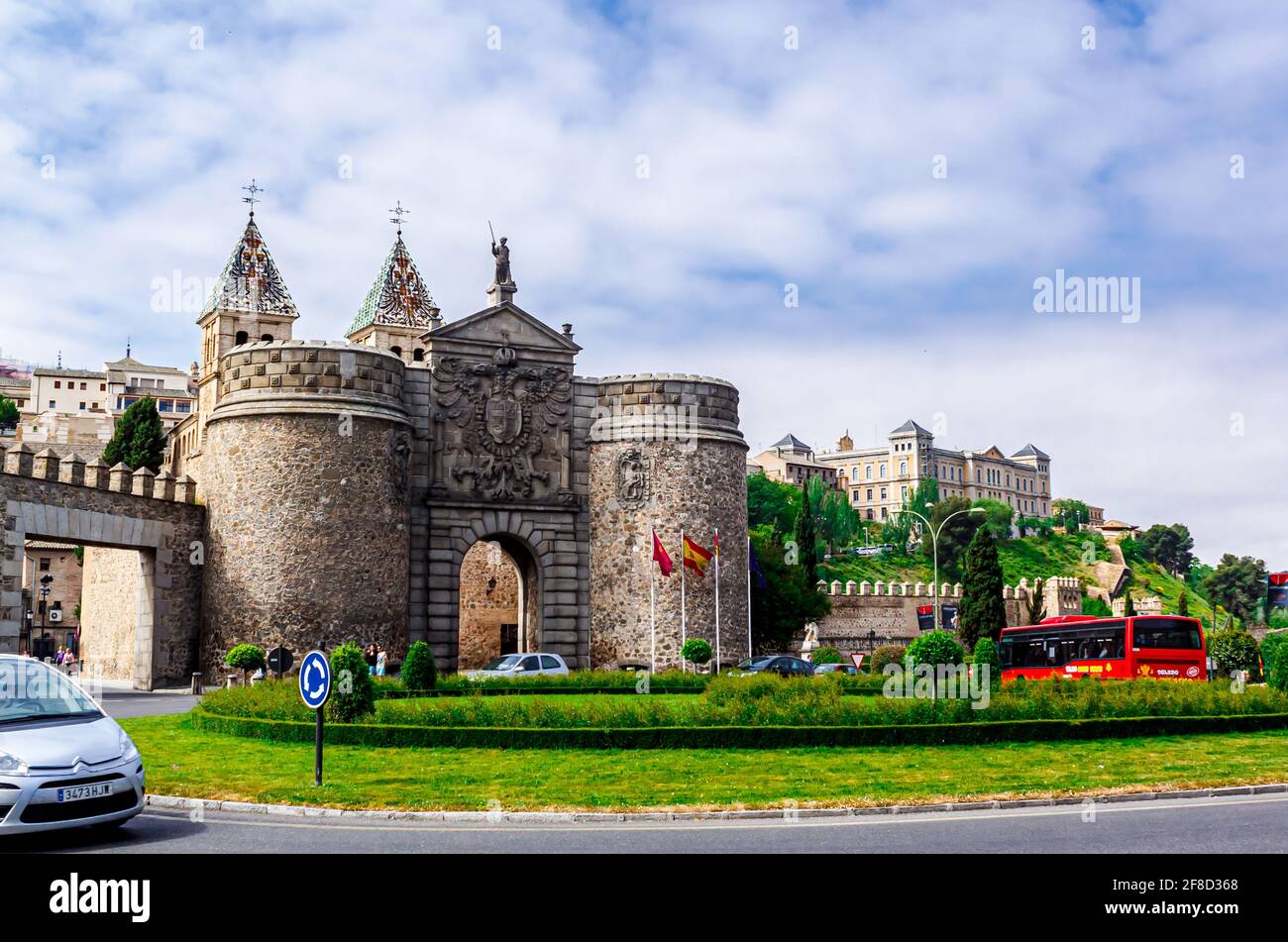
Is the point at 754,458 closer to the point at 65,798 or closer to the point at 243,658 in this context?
the point at 243,658

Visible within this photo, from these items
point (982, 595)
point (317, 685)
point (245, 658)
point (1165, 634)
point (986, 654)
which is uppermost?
point (982, 595)

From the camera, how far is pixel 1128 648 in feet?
125

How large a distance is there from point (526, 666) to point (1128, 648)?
18472 millimetres

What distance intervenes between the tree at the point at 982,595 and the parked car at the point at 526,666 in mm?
36443

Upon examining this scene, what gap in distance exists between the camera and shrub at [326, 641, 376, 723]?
2291cm

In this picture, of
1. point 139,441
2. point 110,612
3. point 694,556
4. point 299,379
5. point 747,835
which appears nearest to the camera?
point 747,835

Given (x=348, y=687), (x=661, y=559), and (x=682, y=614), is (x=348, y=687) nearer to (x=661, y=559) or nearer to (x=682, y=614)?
(x=661, y=559)

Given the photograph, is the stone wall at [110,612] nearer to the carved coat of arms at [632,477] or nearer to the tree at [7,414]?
the carved coat of arms at [632,477]

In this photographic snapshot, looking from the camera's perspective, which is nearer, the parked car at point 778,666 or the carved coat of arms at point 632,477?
the parked car at point 778,666

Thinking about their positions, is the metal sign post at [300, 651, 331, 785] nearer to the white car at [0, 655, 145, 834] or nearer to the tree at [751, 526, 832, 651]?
the white car at [0, 655, 145, 834]

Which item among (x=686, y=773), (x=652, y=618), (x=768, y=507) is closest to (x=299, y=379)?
(x=652, y=618)

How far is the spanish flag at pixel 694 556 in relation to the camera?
45.2 metres

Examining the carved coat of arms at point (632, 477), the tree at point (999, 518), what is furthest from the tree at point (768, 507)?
the carved coat of arms at point (632, 477)
